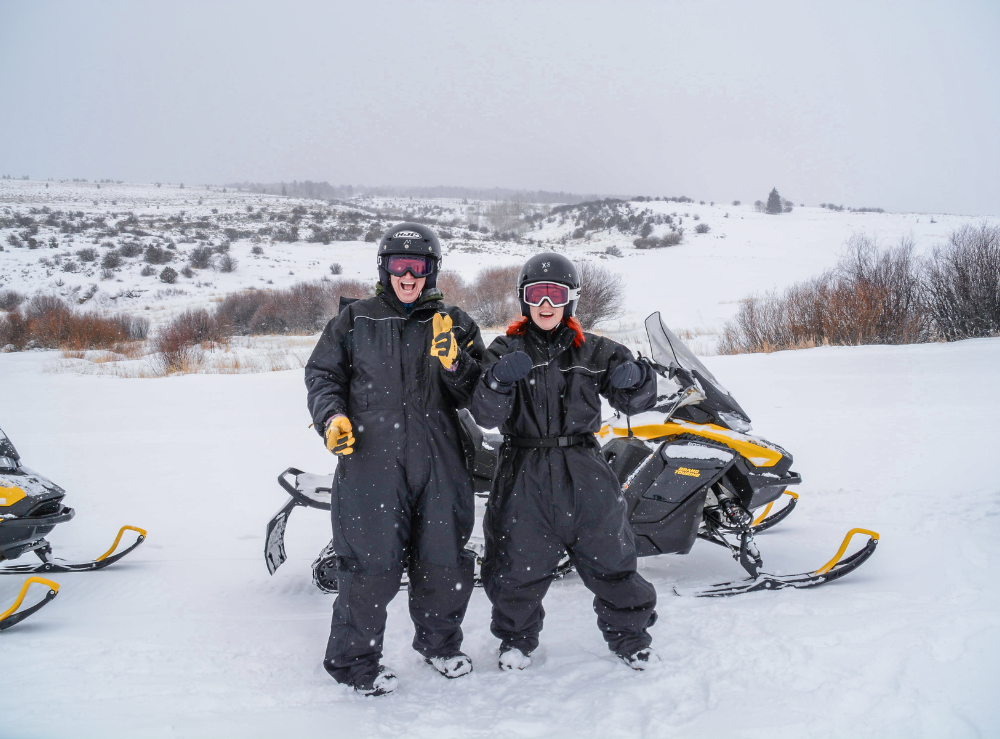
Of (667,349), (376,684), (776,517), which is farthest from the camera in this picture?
(776,517)

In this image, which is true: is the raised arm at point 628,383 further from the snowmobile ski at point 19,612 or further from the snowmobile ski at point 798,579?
the snowmobile ski at point 19,612

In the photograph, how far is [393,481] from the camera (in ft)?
7.54

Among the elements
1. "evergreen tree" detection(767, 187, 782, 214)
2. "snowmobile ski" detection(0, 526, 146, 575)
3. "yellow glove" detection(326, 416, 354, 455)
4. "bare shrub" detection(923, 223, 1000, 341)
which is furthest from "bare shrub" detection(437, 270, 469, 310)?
"evergreen tree" detection(767, 187, 782, 214)

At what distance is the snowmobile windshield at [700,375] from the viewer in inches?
114

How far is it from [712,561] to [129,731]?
293 cm

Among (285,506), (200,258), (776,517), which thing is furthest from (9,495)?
(200,258)

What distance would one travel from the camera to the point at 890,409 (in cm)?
568

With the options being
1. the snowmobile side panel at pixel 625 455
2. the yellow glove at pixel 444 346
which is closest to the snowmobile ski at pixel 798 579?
the snowmobile side panel at pixel 625 455

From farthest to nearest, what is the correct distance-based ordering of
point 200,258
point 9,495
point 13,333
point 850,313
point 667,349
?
point 200,258 < point 13,333 < point 850,313 < point 667,349 < point 9,495

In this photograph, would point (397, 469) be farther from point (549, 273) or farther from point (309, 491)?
point (549, 273)

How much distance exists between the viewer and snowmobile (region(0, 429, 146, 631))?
2.71 m

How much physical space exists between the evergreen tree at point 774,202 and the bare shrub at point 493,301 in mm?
41780

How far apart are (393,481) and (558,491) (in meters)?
0.68

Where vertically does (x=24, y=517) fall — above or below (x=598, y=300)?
below
